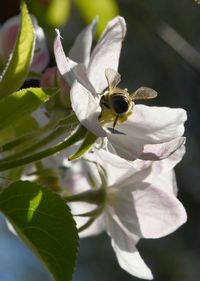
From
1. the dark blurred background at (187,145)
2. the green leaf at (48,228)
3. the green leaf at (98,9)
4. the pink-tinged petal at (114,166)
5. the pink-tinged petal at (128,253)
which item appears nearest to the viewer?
the green leaf at (48,228)

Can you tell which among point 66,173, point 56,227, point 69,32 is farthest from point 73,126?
point 69,32

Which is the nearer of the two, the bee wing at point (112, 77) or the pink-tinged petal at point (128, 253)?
the bee wing at point (112, 77)

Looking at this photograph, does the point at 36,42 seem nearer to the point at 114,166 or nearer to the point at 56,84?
the point at 56,84

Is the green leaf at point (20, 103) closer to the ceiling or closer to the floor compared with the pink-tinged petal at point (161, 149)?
closer to the ceiling

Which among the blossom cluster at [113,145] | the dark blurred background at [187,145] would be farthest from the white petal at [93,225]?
the dark blurred background at [187,145]

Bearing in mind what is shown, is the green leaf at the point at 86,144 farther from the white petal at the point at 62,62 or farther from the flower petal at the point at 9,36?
the flower petal at the point at 9,36

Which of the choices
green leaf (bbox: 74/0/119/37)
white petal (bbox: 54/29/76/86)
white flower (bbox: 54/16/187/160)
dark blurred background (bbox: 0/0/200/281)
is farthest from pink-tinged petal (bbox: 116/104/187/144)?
dark blurred background (bbox: 0/0/200/281)

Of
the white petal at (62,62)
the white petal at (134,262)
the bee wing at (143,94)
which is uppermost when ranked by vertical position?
the white petal at (62,62)

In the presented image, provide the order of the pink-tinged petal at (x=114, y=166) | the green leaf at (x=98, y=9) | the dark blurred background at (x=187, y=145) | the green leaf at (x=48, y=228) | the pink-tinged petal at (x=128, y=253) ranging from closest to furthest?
the green leaf at (x=48, y=228)
the pink-tinged petal at (x=114, y=166)
the pink-tinged petal at (x=128, y=253)
the green leaf at (x=98, y=9)
the dark blurred background at (x=187, y=145)

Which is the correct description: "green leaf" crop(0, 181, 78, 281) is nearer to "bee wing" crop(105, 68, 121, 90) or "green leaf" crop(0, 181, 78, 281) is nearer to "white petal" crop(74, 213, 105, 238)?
"bee wing" crop(105, 68, 121, 90)
